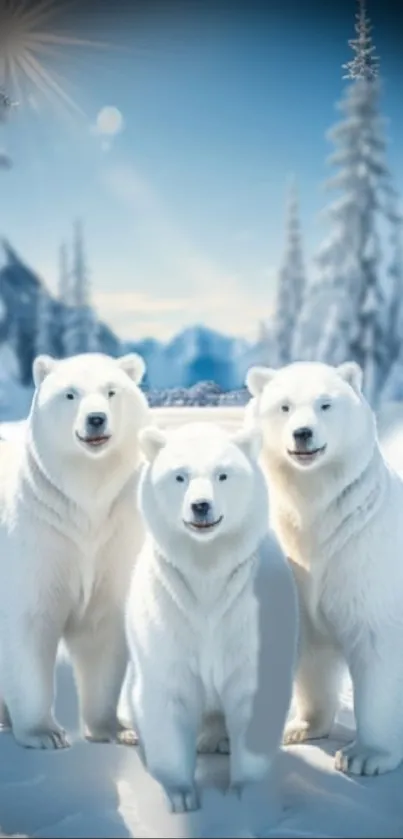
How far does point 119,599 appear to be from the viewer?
5.77 ft

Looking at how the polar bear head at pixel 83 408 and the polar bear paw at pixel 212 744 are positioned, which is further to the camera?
the polar bear paw at pixel 212 744

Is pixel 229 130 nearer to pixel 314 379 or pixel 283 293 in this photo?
pixel 283 293

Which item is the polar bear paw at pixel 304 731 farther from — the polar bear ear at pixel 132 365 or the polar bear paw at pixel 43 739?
the polar bear ear at pixel 132 365

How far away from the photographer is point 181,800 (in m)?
1.50

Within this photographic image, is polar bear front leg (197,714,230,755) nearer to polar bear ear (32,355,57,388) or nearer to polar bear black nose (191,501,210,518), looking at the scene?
polar bear black nose (191,501,210,518)

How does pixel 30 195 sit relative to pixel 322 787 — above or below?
above

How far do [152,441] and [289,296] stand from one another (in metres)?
2.01

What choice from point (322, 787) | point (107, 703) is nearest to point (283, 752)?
point (322, 787)

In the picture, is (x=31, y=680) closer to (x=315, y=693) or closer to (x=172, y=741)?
(x=172, y=741)

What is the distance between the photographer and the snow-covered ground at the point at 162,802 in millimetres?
1493

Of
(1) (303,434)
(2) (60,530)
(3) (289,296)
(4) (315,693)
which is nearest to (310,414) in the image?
(1) (303,434)

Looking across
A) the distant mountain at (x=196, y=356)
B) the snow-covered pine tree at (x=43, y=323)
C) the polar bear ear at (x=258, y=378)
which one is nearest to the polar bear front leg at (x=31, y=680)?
the polar bear ear at (x=258, y=378)

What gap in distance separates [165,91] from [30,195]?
57cm

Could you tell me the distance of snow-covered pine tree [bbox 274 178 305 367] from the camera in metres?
3.40
